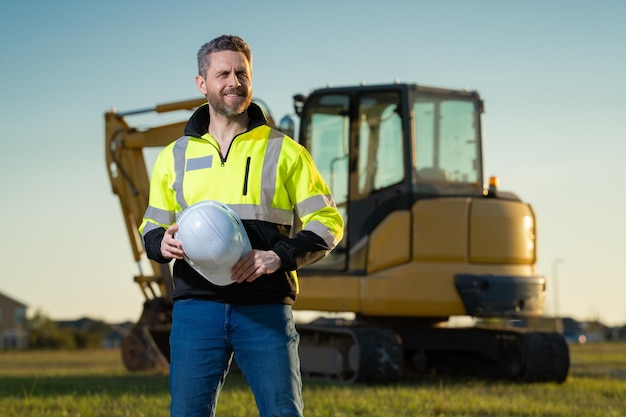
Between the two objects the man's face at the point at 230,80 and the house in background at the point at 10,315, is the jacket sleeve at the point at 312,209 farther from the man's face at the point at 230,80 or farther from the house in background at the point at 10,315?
the house in background at the point at 10,315

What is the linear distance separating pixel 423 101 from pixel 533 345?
3.74 meters

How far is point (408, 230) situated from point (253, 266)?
9938mm

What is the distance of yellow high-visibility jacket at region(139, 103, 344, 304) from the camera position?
4.06m

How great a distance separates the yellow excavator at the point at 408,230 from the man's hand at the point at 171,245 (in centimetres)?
920

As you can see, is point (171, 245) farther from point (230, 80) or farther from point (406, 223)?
point (406, 223)

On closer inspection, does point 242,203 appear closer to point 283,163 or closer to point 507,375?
point 283,163

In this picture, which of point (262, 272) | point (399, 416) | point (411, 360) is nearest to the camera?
point (262, 272)

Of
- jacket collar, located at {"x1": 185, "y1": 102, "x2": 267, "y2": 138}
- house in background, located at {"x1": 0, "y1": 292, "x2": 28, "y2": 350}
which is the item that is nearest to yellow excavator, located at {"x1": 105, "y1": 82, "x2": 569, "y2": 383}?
jacket collar, located at {"x1": 185, "y1": 102, "x2": 267, "y2": 138}

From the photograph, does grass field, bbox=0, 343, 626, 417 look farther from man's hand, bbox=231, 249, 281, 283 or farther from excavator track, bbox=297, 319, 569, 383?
man's hand, bbox=231, 249, 281, 283

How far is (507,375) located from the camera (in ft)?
51.1

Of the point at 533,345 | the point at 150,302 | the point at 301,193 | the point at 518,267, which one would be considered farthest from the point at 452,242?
the point at 301,193

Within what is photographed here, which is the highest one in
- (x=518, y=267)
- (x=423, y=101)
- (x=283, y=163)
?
(x=423, y=101)

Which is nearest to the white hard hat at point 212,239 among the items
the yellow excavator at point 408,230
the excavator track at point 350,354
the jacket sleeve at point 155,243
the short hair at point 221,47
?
the jacket sleeve at point 155,243

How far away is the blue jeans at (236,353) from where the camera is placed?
3.99 meters
